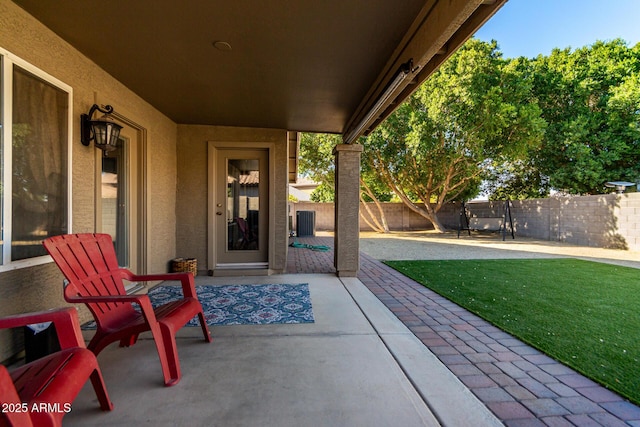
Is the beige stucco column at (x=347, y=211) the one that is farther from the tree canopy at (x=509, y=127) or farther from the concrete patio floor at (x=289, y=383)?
the tree canopy at (x=509, y=127)

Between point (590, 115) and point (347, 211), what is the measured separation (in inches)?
558

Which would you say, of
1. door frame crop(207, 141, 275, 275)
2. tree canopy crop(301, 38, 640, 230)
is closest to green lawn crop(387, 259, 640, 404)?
door frame crop(207, 141, 275, 275)

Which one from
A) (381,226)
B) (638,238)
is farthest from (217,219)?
(381,226)

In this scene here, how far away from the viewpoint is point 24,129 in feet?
7.53

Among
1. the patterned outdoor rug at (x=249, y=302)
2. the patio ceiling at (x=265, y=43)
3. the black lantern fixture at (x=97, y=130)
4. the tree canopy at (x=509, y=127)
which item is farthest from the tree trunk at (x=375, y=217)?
the black lantern fixture at (x=97, y=130)

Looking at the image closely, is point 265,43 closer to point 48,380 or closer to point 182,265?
point 48,380

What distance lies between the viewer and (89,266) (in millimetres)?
2242

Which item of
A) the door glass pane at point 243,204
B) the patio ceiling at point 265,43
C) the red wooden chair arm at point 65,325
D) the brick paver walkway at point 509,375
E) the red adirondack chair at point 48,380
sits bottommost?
the brick paver walkway at point 509,375

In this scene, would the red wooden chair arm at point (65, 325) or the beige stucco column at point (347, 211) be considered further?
the beige stucco column at point (347, 211)

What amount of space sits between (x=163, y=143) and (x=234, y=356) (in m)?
3.50

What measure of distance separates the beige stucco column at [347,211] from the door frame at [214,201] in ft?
3.56

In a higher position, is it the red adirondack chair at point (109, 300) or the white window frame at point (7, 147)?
the white window frame at point (7, 147)

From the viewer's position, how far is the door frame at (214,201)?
5.16 metres

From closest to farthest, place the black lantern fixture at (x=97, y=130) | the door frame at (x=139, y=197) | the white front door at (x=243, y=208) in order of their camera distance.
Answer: the black lantern fixture at (x=97, y=130) < the door frame at (x=139, y=197) < the white front door at (x=243, y=208)
